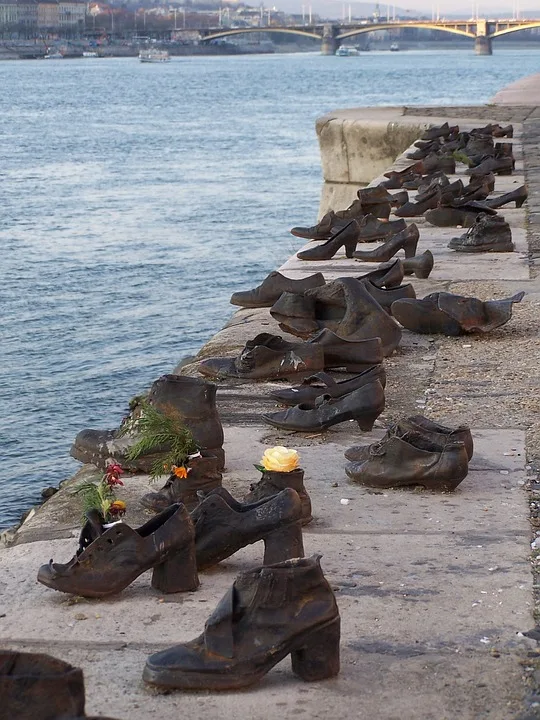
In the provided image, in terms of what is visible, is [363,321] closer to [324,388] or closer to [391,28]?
[324,388]

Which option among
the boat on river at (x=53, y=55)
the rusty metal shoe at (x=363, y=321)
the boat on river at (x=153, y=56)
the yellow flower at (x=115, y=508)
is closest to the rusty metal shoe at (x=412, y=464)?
the yellow flower at (x=115, y=508)

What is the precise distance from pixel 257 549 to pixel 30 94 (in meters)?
75.1

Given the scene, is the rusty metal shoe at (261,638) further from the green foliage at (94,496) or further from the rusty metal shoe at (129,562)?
the green foliage at (94,496)

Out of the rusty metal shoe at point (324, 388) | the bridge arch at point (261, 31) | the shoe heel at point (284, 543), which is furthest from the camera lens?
the bridge arch at point (261, 31)

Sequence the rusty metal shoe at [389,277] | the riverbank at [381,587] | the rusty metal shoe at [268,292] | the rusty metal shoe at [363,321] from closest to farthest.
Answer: the riverbank at [381,587]
the rusty metal shoe at [363,321]
the rusty metal shoe at [389,277]
the rusty metal shoe at [268,292]

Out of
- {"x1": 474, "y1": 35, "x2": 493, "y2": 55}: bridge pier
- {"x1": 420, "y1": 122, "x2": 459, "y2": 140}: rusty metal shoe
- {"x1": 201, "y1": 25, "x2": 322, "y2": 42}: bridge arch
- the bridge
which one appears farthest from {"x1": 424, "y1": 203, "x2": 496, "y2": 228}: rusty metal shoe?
{"x1": 474, "y1": 35, "x2": 493, "y2": 55}: bridge pier

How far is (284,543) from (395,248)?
470cm

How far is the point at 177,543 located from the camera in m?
3.39

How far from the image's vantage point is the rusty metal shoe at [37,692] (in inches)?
96.0

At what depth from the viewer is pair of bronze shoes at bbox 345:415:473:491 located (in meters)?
4.11

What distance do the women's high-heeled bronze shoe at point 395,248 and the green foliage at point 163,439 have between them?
3833mm

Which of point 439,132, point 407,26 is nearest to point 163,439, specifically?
point 439,132

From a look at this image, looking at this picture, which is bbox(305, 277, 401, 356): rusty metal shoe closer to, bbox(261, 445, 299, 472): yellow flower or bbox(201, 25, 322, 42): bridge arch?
bbox(261, 445, 299, 472): yellow flower

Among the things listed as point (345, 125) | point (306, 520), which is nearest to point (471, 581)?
point (306, 520)
